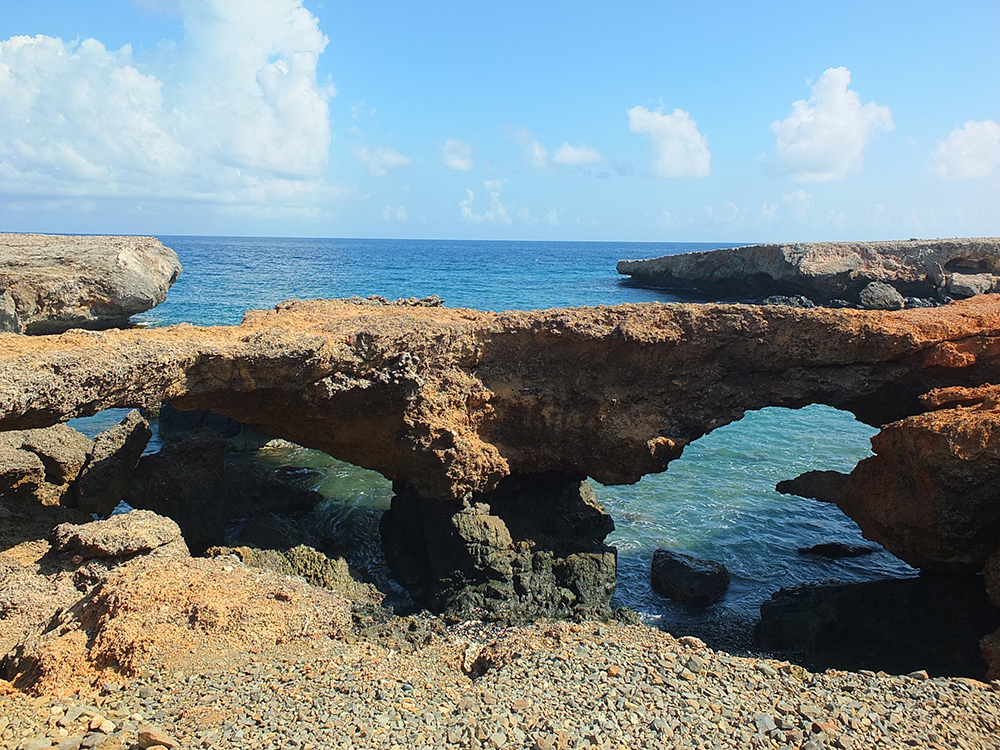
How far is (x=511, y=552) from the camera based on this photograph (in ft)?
39.2

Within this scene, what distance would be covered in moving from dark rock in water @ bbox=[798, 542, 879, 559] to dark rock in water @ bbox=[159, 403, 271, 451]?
1523cm

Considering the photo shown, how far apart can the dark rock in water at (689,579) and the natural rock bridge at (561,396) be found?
1.44 metres

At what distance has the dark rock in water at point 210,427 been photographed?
20.6 metres

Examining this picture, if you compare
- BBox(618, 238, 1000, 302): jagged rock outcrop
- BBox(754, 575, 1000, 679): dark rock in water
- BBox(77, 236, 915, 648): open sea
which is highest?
BBox(618, 238, 1000, 302): jagged rock outcrop

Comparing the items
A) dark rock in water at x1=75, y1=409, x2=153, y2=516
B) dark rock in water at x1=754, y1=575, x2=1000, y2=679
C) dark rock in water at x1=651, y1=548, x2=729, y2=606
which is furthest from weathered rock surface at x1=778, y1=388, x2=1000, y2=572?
dark rock in water at x1=75, y1=409, x2=153, y2=516

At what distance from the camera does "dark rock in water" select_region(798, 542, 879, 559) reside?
14.4 m

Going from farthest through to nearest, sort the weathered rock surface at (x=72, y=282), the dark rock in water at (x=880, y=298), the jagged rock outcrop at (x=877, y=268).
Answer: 1. the jagged rock outcrop at (x=877, y=268)
2. the dark rock in water at (x=880, y=298)
3. the weathered rock surface at (x=72, y=282)

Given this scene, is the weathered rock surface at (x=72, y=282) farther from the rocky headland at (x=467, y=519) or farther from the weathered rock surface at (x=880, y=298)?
the weathered rock surface at (x=880, y=298)

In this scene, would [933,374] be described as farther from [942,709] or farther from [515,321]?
[515,321]

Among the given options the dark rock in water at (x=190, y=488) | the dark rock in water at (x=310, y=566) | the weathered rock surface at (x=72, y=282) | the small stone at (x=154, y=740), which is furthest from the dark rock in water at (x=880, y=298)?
the small stone at (x=154, y=740)

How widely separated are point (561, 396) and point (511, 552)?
2969mm

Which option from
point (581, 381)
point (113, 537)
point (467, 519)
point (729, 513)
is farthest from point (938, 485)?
point (113, 537)

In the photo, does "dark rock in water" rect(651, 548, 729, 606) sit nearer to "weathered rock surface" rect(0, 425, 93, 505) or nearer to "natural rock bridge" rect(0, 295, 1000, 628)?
"natural rock bridge" rect(0, 295, 1000, 628)

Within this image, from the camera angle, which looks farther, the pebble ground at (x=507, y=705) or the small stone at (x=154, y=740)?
the pebble ground at (x=507, y=705)
